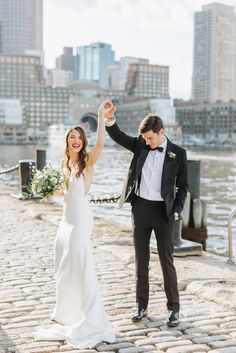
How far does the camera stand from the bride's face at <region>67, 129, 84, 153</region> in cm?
511

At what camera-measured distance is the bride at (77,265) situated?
15.8 feet

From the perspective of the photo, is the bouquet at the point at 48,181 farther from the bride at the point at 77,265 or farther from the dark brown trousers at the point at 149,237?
the dark brown trousers at the point at 149,237

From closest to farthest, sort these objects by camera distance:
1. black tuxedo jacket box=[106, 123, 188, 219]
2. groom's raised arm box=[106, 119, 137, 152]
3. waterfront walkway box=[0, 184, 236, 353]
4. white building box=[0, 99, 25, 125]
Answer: waterfront walkway box=[0, 184, 236, 353]
black tuxedo jacket box=[106, 123, 188, 219]
groom's raised arm box=[106, 119, 137, 152]
white building box=[0, 99, 25, 125]

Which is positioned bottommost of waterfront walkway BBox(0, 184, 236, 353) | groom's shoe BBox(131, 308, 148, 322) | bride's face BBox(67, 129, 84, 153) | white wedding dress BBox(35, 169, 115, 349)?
waterfront walkway BBox(0, 184, 236, 353)

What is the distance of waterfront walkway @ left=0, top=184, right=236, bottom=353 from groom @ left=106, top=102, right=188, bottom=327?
312mm

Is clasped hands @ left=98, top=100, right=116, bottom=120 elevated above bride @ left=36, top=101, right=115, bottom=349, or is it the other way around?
clasped hands @ left=98, top=100, right=116, bottom=120

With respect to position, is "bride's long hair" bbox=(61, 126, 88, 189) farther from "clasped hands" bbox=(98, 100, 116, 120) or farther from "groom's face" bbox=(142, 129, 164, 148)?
"groom's face" bbox=(142, 129, 164, 148)

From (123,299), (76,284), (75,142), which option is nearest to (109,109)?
(75,142)

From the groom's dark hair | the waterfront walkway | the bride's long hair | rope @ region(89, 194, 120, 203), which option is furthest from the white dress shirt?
rope @ region(89, 194, 120, 203)

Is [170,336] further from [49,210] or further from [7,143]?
[7,143]

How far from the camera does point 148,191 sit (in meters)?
5.22

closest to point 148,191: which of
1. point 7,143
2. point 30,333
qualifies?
point 30,333

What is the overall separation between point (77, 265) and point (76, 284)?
0.54ft

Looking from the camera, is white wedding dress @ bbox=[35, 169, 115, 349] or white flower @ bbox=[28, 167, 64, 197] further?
white flower @ bbox=[28, 167, 64, 197]
